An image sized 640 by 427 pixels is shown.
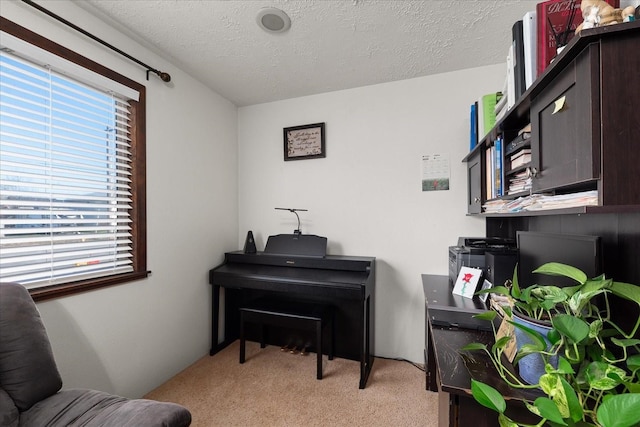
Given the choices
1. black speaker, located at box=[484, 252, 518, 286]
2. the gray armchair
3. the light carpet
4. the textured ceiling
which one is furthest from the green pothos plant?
the textured ceiling

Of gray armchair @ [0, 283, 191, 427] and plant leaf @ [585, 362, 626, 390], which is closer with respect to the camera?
plant leaf @ [585, 362, 626, 390]

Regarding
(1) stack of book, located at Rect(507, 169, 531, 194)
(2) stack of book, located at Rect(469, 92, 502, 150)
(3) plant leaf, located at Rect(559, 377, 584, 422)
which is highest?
(2) stack of book, located at Rect(469, 92, 502, 150)

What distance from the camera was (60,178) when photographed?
1.43 metres

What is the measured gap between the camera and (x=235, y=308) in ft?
8.56

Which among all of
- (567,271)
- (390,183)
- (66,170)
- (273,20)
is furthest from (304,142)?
(567,271)

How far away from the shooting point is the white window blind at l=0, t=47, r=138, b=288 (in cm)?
126

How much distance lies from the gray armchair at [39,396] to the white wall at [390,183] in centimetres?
173

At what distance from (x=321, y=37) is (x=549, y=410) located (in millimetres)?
2001

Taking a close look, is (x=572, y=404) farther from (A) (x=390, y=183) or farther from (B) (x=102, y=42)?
(B) (x=102, y=42)

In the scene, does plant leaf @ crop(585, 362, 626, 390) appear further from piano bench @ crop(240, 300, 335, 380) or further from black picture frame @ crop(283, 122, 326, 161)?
black picture frame @ crop(283, 122, 326, 161)

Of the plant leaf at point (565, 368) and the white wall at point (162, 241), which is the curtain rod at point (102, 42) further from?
the plant leaf at point (565, 368)

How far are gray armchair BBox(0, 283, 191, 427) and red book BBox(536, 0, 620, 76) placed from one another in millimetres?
1888

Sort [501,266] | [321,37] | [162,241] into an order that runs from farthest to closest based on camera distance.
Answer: [162,241]
[321,37]
[501,266]

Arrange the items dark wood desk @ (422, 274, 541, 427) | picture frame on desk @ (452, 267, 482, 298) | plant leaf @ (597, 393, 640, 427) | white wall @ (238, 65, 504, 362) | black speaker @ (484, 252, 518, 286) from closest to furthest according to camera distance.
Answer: plant leaf @ (597, 393, 640, 427) → dark wood desk @ (422, 274, 541, 427) → black speaker @ (484, 252, 518, 286) → picture frame on desk @ (452, 267, 482, 298) → white wall @ (238, 65, 504, 362)
